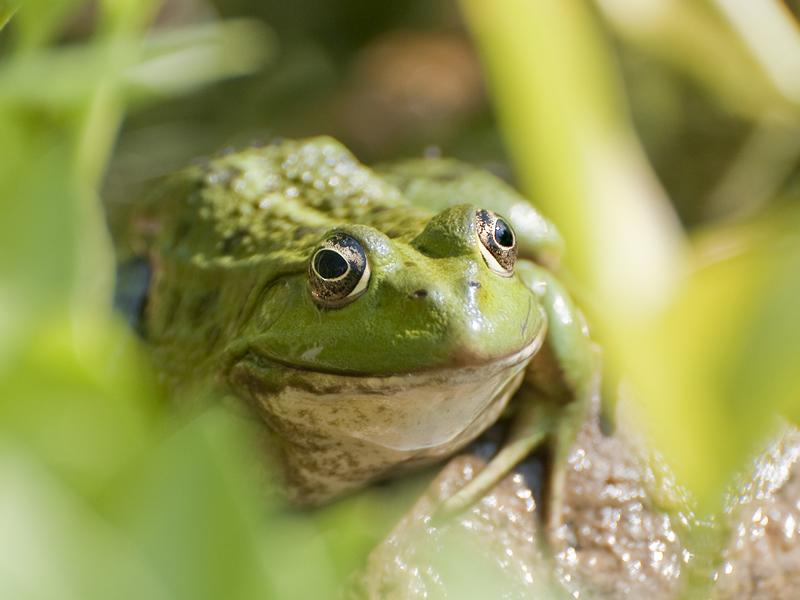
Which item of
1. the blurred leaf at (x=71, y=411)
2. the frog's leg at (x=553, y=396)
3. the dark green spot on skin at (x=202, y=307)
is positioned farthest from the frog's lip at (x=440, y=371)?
the blurred leaf at (x=71, y=411)

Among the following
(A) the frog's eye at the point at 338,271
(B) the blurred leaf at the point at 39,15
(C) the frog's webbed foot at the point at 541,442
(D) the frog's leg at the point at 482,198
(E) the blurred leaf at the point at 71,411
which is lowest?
(C) the frog's webbed foot at the point at 541,442

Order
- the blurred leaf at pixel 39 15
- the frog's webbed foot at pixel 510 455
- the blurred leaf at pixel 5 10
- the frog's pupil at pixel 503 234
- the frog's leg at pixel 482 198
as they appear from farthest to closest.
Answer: the frog's leg at pixel 482 198 < the frog's webbed foot at pixel 510 455 < the frog's pupil at pixel 503 234 < the blurred leaf at pixel 5 10 < the blurred leaf at pixel 39 15

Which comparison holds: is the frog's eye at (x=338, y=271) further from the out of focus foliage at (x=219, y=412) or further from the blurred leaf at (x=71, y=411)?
the blurred leaf at (x=71, y=411)

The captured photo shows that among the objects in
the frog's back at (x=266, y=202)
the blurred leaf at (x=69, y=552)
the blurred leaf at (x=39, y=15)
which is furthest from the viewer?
the frog's back at (x=266, y=202)

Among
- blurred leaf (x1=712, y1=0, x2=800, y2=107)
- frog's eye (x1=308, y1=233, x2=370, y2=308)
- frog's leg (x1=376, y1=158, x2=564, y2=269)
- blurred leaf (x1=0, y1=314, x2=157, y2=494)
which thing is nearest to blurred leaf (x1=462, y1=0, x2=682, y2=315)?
blurred leaf (x1=0, y1=314, x2=157, y2=494)

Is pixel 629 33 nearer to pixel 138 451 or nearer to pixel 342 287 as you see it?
pixel 342 287

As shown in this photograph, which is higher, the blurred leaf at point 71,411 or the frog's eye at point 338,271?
the blurred leaf at point 71,411

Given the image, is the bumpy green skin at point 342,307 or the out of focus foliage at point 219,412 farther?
the bumpy green skin at point 342,307

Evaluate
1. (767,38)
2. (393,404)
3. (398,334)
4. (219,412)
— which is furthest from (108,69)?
(393,404)
